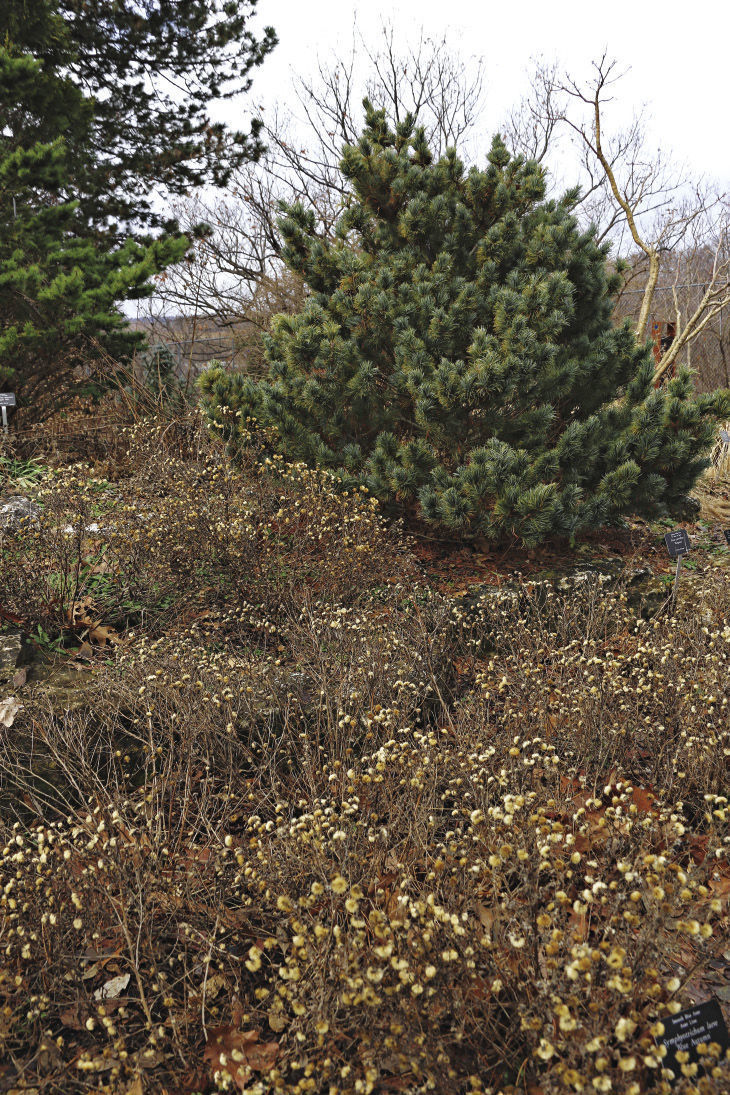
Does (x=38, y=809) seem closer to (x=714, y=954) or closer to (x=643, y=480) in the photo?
(x=714, y=954)

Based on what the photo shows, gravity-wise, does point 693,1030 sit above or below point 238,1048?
above

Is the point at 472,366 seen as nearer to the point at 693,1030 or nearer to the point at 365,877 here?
the point at 365,877

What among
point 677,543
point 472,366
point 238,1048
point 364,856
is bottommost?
point 238,1048

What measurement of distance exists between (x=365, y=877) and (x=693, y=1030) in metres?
0.95

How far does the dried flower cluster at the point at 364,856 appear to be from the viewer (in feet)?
5.75

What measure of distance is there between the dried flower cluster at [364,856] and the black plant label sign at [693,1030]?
0.03m

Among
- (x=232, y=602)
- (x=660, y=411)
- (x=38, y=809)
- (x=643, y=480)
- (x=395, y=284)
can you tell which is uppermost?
(x=395, y=284)

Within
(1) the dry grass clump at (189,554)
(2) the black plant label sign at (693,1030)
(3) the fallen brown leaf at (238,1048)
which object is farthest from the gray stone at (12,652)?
(2) the black plant label sign at (693,1030)

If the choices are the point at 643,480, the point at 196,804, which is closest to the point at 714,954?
the point at 196,804

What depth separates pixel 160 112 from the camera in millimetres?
10562

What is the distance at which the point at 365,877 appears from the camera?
218cm

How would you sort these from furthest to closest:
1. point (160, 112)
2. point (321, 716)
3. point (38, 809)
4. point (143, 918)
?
point (160, 112) < point (321, 716) < point (38, 809) < point (143, 918)

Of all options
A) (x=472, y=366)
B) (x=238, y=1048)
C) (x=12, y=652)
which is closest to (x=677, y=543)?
(x=472, y=366)

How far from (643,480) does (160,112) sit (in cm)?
972
